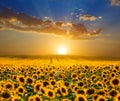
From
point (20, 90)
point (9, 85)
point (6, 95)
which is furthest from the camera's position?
point (9, 85)

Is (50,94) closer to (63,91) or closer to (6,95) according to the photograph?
(63,91)

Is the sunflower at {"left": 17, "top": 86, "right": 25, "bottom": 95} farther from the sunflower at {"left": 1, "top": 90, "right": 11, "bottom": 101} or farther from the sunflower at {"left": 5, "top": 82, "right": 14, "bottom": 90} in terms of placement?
the sunflower at {"left": 1, "top": 90, "right": 11, "bottom": 101}

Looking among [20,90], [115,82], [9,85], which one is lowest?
[20,90]

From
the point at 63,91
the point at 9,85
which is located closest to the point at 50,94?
the point at 63,91

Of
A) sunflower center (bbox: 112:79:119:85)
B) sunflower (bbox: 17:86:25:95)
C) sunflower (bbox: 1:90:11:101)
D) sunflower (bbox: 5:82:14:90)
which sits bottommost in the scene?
sunflower (bbox: 1:90:11:101)

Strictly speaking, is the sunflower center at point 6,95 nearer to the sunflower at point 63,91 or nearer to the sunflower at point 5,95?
the sunflower at point 5,95

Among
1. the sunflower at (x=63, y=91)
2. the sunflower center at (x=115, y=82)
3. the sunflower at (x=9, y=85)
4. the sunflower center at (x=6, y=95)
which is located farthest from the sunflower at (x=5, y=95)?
the sunflower center at (x=115, y=82)

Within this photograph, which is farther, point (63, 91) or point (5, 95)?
point (63, 91)

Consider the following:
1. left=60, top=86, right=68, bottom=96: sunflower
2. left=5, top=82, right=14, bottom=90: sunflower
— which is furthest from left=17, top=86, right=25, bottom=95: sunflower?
left=60, top=86, right=68, bottom=96: sunflower

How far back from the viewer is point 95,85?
15.8m

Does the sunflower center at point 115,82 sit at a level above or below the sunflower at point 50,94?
above

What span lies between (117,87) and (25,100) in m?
4.35

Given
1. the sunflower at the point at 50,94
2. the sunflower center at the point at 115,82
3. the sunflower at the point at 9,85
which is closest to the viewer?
the sunflower at the point at 50,94

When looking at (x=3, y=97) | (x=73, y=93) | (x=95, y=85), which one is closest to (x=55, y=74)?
(x=95, y=85)
